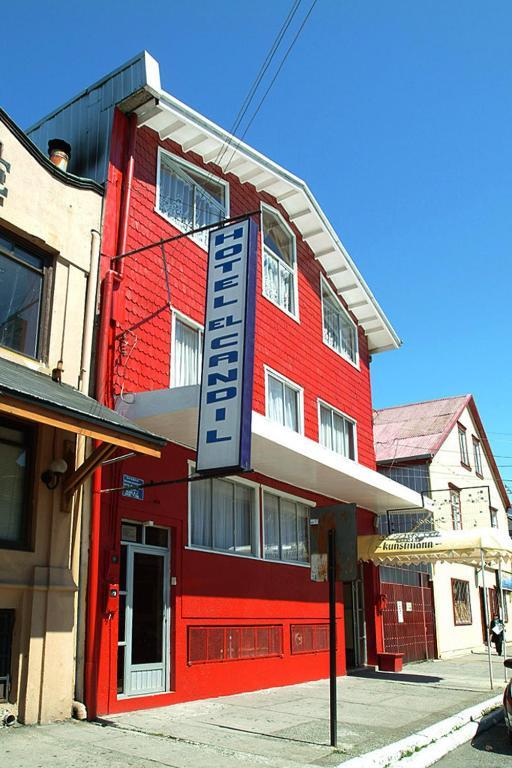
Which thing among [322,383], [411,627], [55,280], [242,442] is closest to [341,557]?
[242,442]

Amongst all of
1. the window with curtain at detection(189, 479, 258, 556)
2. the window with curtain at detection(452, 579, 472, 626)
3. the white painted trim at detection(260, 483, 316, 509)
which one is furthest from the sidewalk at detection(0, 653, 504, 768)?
the window with curtain at detection(452, 579, 472, 626)

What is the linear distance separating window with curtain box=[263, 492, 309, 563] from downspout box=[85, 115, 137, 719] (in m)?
4.97

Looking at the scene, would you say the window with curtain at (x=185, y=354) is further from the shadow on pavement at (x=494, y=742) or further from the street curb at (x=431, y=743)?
the shadow on pavement at (x=494, y=742)

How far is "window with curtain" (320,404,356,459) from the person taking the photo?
17.2 meters

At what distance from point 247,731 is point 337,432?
32.4 feet

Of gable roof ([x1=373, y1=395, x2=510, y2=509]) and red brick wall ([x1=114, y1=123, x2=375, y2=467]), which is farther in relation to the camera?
gable roof ([x1=373, y1=395, x2=510, y2=509])

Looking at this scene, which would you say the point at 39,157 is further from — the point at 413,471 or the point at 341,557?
the point at 413,471

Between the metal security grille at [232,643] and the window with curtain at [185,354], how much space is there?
13.8 ft

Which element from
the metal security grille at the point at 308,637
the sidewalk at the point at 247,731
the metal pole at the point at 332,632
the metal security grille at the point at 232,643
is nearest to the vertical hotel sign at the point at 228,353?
the metal pole at the point at 332,632

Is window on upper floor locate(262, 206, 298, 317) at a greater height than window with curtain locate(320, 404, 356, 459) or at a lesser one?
greater

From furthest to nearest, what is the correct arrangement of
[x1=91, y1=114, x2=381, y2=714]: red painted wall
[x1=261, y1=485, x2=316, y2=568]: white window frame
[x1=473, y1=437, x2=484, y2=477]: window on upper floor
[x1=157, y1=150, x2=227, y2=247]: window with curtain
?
[x1=473, y1=437, x2=484, y2=477]: window on upper floor, [x1=261, y1=485, x2=316, y2=568]: white window frame, [x1=157, y1=150, x2=227, y2=247]: window with curtain, [x1=91, y1=114, x2=381, y2=714]: red painted wall

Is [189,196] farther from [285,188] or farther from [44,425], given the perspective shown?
[44,425]

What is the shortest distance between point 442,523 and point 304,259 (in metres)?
12.7

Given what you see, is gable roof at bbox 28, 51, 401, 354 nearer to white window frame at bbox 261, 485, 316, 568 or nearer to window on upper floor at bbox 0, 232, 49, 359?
window on upper floor at bbox 0, 232, 49, 359
